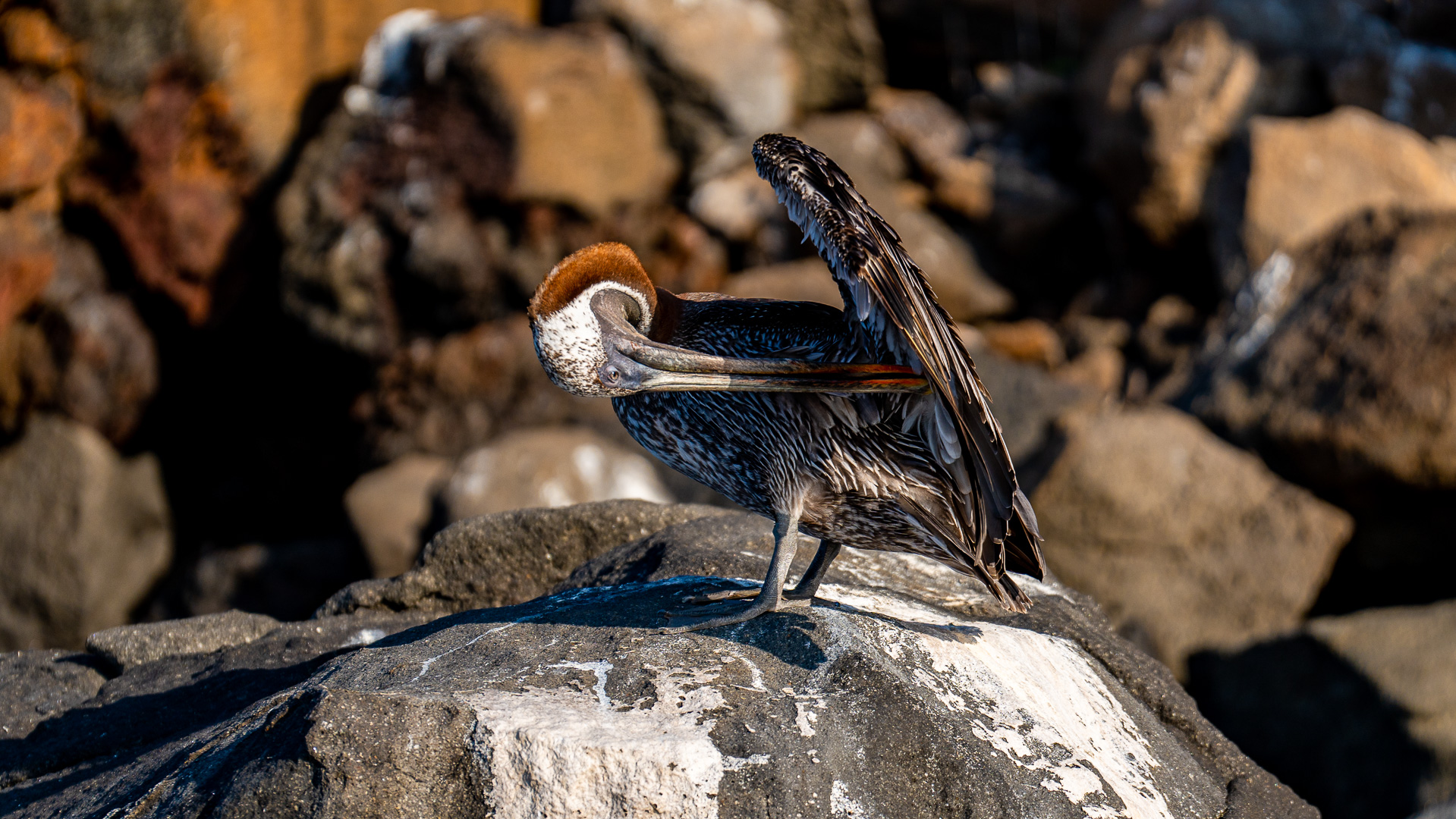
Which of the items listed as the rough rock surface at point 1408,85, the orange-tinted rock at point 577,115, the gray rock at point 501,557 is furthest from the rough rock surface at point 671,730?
the rough rock surface at point 1408,85

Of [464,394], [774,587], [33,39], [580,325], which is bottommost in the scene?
[464,394]

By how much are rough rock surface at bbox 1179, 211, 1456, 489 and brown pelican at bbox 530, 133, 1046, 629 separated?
17.2 ft

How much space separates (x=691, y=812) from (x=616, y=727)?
28 centimetres

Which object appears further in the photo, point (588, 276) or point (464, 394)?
point (464, 394)

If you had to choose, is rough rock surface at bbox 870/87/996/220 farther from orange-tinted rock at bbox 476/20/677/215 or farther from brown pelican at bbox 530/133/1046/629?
brown pelican at bbox 530/133/1046/629

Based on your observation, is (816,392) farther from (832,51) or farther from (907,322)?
(832,51)

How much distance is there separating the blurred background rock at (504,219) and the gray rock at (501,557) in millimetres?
4213

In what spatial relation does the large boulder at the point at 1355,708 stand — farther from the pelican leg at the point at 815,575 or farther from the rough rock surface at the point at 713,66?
the rough rock surface at the point at 713,66

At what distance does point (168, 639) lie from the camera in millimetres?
4496

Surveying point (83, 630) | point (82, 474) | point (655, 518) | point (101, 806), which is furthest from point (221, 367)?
point (101, 806)

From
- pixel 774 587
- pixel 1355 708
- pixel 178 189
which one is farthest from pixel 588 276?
pixel 178 189

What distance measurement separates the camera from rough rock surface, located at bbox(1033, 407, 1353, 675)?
781 cm

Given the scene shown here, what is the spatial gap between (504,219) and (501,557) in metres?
Result: 6.62

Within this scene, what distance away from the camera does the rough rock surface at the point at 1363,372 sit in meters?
7.59
